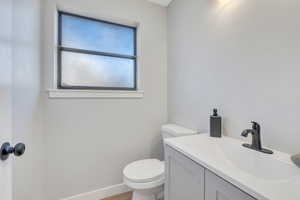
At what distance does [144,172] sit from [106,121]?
2.25ft

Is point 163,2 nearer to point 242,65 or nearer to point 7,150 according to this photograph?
point 242,65

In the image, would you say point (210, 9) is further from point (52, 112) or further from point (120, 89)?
point (52, 112)

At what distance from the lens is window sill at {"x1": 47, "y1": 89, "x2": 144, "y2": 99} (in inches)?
55.5

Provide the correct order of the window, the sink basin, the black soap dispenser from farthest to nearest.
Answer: the window
the black soap dispenser
the sink basin

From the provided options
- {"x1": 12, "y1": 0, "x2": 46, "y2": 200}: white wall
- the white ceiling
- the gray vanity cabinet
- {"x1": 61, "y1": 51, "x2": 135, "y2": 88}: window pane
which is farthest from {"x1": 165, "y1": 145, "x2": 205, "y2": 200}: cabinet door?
the white ceiling

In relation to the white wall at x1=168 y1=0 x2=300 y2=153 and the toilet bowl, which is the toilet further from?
the white wall at x1=168 y1=0 x2=300 y2=153

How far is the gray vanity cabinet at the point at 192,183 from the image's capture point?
64cm

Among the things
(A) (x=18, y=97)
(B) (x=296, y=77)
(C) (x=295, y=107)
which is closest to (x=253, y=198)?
(C) (x=295, y=107)

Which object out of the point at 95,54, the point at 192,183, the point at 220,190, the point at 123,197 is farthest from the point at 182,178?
the point at 95,54

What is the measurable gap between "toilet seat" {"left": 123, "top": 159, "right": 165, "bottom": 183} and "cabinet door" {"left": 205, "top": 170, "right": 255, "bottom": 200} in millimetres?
657

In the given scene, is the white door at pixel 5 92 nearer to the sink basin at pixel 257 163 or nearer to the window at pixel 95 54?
the window at pixel 95 54

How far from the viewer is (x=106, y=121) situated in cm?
166

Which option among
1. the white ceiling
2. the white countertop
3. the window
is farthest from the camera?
the white ceiling

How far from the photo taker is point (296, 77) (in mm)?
812
